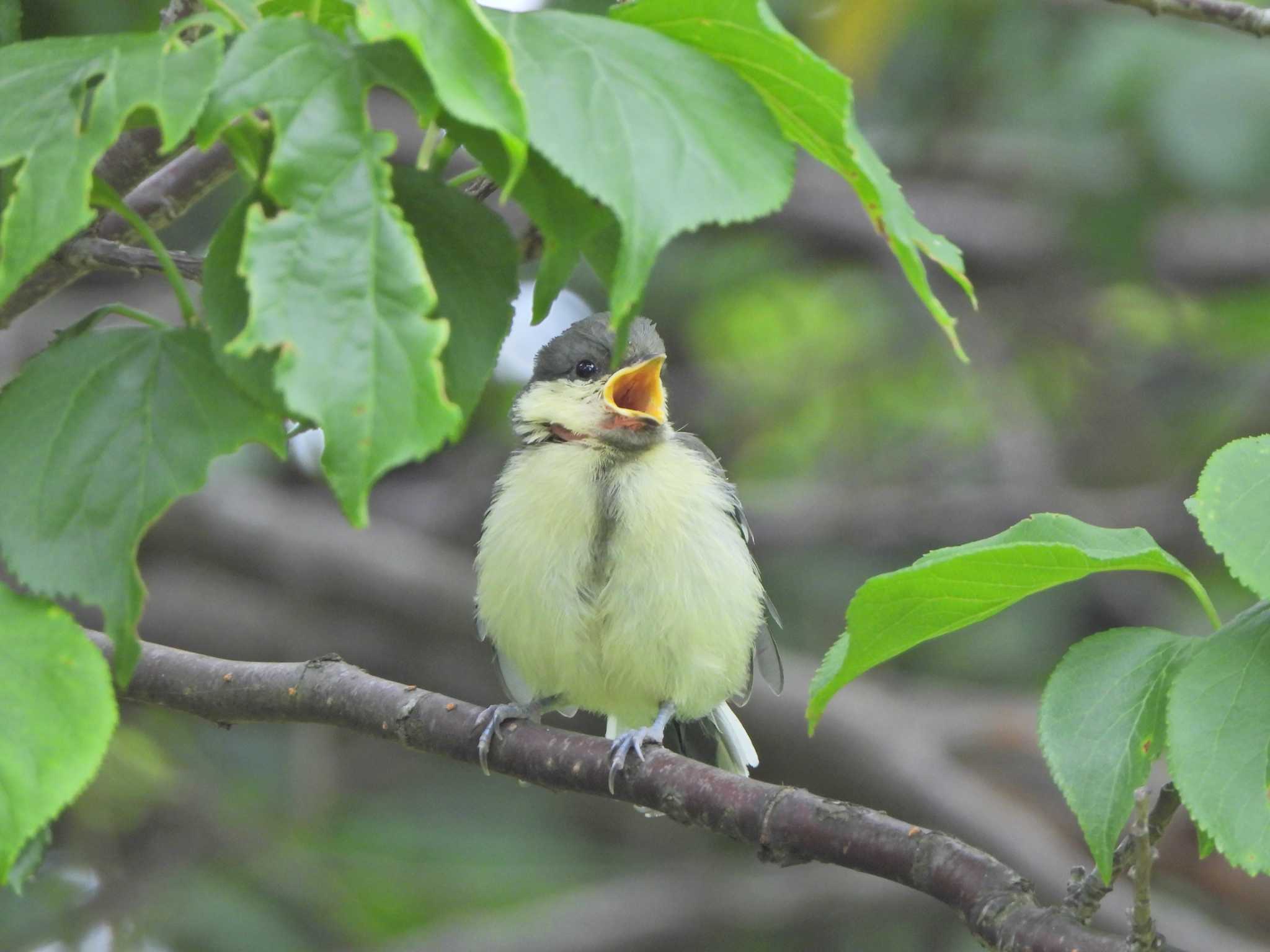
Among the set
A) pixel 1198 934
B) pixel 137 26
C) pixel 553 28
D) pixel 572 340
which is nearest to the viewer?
pixel 553 28

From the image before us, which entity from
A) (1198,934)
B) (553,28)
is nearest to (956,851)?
(553,28)

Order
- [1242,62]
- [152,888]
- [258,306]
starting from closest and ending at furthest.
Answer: [258,306], [1242,62], [152,888]

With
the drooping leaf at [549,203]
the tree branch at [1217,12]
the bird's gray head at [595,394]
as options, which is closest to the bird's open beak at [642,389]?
the bird's gray head at [595,394]

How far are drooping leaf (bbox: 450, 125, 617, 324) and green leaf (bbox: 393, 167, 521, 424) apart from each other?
5 centimetres

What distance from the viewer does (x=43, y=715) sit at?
5.94 ft

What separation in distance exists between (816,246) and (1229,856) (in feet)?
18.9

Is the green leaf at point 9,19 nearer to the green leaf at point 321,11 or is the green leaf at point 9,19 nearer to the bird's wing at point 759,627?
the green leaf at point 321,11

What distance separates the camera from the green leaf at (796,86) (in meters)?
1.89

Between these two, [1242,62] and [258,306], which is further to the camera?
[1242,62]

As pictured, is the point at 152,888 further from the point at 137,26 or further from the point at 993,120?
the point at 993,120

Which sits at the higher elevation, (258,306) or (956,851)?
(258,306)

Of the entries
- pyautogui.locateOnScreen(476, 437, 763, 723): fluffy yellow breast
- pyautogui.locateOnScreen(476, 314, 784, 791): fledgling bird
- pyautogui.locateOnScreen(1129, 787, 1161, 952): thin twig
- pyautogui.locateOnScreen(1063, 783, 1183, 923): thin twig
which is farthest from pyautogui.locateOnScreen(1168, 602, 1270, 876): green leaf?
pyautogui.locateOnScreen(476, 437, 763, 723): fluffy yellow breast

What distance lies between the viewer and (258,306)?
1.69 meters

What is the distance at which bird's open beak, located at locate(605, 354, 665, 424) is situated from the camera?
4156 millimetres
